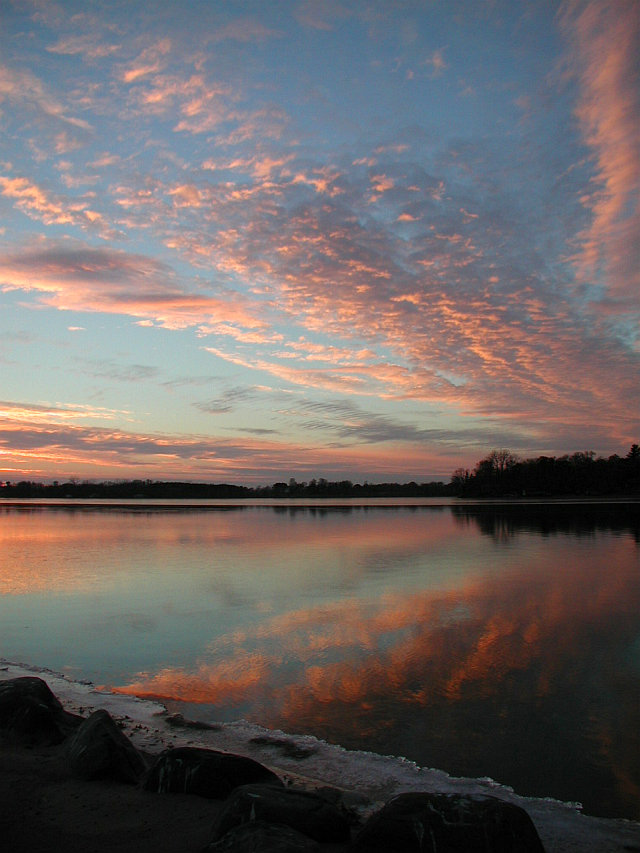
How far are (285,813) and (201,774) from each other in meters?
0.94

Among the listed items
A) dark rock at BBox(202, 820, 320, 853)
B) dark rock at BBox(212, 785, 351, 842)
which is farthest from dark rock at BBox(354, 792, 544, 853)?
dark rock at BBox(202, 820, 320, 853)

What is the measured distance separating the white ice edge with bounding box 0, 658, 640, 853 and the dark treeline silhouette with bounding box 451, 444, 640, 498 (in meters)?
122

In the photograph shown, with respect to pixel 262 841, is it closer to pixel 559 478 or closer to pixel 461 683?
pixel 461 683

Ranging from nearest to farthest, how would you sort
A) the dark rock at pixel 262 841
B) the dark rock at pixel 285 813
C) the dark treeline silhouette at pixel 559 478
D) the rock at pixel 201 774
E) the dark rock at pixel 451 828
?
the dark rock at pixel 262 841 → the dark rock at pixel 451 828 → the dark rock at pixel 285 813 → the rock at pixel 201 774 → the dark treeline silhouette at pixel 559 478

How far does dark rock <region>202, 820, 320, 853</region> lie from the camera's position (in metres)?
3.61

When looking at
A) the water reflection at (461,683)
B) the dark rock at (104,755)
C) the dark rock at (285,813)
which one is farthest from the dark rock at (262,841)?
the water reflection at (461,683)

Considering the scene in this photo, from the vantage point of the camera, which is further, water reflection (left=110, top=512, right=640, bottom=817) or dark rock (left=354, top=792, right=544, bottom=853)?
water reflection (left=110, top=512, right=640, bottom=817)

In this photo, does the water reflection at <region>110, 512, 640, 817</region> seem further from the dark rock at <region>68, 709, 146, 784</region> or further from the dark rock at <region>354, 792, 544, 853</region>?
the dark rock at <region>68, 709, 146, 784</region>

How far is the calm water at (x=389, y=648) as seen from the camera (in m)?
5.97

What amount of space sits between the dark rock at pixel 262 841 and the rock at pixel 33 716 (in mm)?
2739

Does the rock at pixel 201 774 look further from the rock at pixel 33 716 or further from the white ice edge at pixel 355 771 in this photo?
the rock at pixel 33 716

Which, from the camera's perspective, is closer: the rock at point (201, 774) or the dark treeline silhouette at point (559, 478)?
the rock at point (201, 774)

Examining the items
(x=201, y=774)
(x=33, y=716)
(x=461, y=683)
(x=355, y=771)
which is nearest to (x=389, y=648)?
(x=461, y=683)

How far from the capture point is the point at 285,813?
13.3 ft
